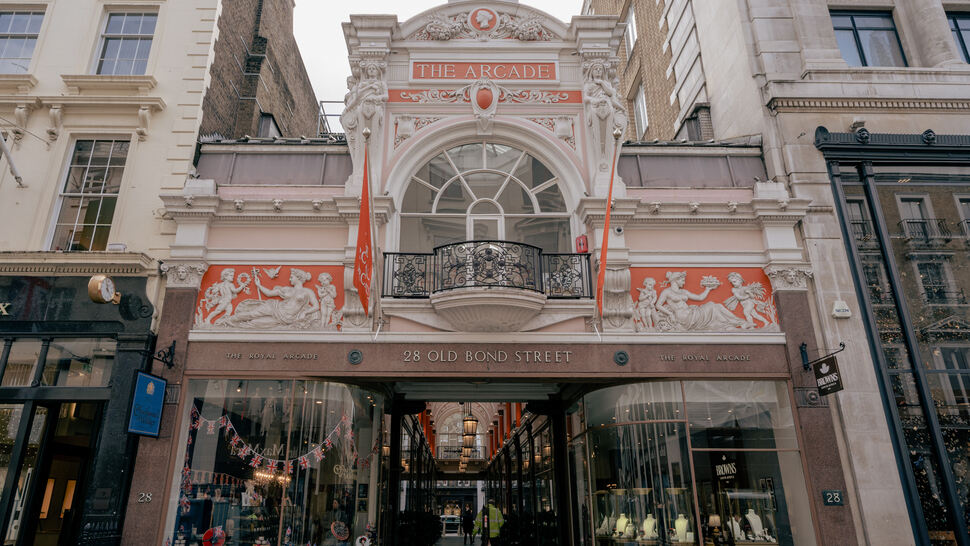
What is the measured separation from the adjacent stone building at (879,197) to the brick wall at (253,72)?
12217 mm

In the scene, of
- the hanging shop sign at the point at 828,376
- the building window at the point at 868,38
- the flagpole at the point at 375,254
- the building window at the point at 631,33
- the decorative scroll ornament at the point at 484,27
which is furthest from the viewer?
the building window at the point at 631,33

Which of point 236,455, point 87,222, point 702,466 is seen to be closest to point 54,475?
point 236,455

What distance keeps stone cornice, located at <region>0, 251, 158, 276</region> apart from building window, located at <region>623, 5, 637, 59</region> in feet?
65.5

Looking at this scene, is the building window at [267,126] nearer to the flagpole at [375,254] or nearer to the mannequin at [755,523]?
the flagpole at [375,254]

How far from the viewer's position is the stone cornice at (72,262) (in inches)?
439

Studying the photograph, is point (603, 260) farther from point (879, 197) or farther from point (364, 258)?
point (879, 197)

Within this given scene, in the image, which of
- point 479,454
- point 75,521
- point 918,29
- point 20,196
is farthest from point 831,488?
point 479,454

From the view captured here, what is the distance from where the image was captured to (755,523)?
10.5 m

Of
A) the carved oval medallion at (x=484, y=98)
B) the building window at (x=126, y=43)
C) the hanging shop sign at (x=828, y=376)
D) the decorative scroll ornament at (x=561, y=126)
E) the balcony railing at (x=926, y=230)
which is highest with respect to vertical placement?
the building window at (x=126, y=43)

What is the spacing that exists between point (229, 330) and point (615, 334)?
24.7ft

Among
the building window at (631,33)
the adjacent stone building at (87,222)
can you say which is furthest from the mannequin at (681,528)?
the building window at (631,33)

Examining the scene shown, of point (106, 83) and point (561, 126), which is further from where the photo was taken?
A: point (561, 126)

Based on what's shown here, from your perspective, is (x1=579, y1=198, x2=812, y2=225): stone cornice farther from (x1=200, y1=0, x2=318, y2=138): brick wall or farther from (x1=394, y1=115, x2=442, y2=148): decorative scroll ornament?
(x1=200, y1=0, x2=318, y2=138): brick wall

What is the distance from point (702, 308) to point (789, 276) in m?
1.88
